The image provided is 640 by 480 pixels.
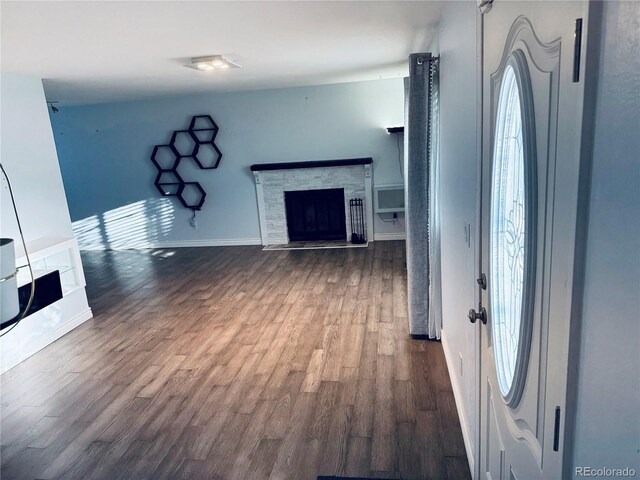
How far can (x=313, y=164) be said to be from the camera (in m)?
6.40

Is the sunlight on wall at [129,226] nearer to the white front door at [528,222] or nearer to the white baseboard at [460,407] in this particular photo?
the white baseboard at [460,407]

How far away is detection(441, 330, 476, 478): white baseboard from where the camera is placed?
6.76 feet

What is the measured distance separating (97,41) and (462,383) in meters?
2.90

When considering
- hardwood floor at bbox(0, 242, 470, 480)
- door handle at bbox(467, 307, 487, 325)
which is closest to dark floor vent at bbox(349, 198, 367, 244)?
hardwood floor at bbox(0, 242, 470, 480)

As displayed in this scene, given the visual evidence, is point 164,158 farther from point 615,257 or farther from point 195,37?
point 615,257

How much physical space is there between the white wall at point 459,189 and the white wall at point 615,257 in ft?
3.44

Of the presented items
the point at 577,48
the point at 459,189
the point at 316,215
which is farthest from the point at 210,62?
the point at 316,215

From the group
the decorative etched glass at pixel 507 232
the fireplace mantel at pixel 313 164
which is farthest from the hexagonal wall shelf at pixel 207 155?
the decorative etched glass at pixel 507 232

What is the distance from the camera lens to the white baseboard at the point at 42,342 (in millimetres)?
3418

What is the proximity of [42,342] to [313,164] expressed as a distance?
157 inches

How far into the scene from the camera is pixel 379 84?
606 cm

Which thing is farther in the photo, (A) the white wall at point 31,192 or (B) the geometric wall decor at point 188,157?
(B) the geometric wall decor at point 188,157

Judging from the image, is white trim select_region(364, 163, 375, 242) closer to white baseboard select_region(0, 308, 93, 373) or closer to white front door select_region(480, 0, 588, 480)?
white baseboard select_region(0, 308, 93, 373)

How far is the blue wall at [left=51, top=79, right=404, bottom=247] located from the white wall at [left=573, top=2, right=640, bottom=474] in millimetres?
5714
